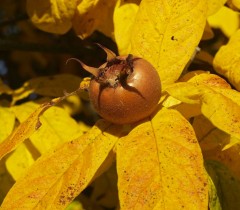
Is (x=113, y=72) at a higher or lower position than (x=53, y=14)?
higher

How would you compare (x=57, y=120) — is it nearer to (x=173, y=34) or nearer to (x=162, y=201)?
(x=173, y=34)

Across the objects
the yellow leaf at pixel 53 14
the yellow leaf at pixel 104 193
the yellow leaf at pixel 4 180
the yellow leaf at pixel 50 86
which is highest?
the yellow leaf at pixel 53 14

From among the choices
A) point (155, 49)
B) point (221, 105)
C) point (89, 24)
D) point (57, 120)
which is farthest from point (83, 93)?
point (221, 105)

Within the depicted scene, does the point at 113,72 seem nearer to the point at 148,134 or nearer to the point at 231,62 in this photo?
the point at 148,134

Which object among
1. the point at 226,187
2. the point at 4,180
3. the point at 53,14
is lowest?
the point at 4,180

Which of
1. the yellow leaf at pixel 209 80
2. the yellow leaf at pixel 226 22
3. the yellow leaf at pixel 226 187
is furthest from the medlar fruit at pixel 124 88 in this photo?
the yellow leaf at pixel 226 22

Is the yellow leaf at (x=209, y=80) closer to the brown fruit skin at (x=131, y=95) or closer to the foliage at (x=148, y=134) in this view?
the foliage at (x=148, y=134)

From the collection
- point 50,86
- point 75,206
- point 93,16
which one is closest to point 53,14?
point 93,16
